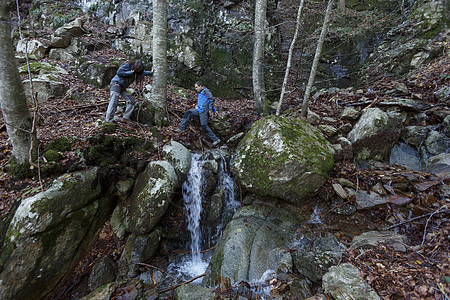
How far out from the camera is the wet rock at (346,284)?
2412 millimetres

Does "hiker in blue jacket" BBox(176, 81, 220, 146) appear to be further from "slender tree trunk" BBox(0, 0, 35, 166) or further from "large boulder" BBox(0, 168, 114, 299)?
"slender tree trunk" BBox(0, 0, 35, 166)

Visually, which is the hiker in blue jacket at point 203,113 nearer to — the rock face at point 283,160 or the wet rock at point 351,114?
the rock face at point 283,160

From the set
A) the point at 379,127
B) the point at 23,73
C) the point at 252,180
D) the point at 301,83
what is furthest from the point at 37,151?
the point at 301,83

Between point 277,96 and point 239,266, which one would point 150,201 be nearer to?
point 239,266

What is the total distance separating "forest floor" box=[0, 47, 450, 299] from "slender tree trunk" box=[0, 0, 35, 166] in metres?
0.46

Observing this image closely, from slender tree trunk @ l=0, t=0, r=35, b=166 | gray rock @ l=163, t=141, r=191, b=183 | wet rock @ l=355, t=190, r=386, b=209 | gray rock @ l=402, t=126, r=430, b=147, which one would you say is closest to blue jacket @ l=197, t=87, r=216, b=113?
gray rock @ l=163, t=141, r=191, b=183

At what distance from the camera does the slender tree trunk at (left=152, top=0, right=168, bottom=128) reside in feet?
20.7

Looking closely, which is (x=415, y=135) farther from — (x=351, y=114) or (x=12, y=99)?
(x=12, y=99)

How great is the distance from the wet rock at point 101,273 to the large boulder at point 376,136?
22.6 ft

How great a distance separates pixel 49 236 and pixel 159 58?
228 inches

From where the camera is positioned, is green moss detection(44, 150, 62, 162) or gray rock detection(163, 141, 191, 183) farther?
gray rock detection(163, 141, 191, 183)

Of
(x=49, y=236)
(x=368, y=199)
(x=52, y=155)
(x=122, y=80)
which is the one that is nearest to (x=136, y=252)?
(x=49, y=236)

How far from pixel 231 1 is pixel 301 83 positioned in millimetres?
6351

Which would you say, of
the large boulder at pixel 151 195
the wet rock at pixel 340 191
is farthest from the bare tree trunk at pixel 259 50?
the large boulder at pixel 151 195
